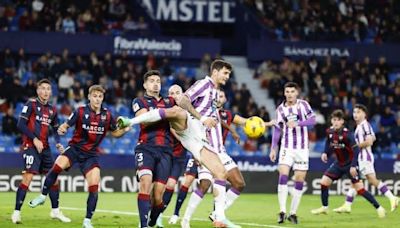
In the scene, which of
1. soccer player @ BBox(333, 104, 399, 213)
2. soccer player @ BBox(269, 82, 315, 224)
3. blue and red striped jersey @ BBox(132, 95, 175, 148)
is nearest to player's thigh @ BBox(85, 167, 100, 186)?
blue and red striped jersey @ BBox(132, 95, 175, 148)

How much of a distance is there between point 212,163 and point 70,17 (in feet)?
61.6

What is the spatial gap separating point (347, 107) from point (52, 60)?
995 cm

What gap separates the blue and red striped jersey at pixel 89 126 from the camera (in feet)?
45.0

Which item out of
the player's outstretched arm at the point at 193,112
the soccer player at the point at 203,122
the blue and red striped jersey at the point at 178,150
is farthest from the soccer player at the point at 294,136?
the player's outstretched arm at the point at 193,112

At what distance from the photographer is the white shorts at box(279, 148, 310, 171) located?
52.5 feet

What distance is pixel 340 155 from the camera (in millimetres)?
18578

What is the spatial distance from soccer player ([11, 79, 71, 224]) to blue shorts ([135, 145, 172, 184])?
8.48ft

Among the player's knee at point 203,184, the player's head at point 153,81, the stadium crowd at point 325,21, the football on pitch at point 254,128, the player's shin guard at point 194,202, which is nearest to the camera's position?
the player's head at point 153,81

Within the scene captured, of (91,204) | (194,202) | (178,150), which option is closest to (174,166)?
(178,150)

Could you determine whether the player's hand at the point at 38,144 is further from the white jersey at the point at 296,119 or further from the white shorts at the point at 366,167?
the white shorts at the point at 366,167

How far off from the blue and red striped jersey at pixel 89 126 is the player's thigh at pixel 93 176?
360 millimetres

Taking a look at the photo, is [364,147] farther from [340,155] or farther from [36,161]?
[36,161]

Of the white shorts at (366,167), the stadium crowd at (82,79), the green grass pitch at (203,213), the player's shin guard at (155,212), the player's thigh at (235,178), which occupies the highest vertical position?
the stadium crowd at (82,79)

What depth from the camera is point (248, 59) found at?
33250 mm
